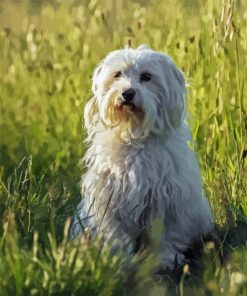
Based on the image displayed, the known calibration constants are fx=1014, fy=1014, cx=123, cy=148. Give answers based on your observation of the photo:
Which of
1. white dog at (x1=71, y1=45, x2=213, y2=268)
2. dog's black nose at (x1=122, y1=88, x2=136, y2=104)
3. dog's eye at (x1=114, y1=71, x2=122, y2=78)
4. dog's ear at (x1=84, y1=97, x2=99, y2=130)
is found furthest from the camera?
dog's ear at (x1=84, y1=97, x2=99, y2=130)

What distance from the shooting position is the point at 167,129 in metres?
5.13

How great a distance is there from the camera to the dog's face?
5008mm

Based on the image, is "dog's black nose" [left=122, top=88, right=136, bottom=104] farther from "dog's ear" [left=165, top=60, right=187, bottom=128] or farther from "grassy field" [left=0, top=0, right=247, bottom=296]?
"grassy field" [left=0, top=0, right=247, bottom=296]

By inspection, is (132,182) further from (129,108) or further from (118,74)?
(118,74)

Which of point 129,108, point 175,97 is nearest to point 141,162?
point 129,108

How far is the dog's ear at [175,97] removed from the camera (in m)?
5.14

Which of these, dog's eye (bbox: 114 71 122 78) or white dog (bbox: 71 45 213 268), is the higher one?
dog's eye (bbox: 114 71 122 78)

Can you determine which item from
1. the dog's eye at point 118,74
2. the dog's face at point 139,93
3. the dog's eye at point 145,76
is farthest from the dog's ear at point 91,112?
the dog's eye at point 145,76

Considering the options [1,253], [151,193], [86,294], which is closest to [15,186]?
[151,193]

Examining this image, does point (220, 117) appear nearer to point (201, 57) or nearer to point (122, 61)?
point (201, 57)

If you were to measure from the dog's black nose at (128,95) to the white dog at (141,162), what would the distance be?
12 millimetres

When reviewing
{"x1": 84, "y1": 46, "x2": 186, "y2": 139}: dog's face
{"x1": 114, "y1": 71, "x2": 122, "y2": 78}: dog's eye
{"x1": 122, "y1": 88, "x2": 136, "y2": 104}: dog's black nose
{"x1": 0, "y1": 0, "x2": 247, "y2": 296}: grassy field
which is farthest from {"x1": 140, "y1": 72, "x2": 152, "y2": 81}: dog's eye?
{"x1": 0, "y1": 0, "x2": 247, "y2": 296}: grassy field

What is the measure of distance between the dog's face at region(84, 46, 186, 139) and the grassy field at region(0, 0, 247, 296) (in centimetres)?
40

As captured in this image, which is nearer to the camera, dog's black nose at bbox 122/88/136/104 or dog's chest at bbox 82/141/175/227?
dog's black nose at bbox 122/88/136/104
